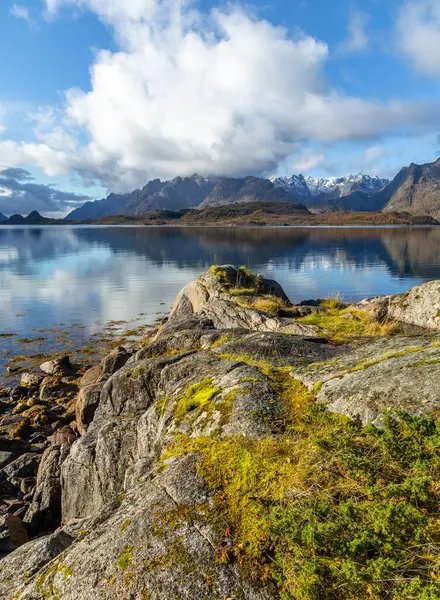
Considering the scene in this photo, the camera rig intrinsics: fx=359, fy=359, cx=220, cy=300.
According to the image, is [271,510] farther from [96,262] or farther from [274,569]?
[96,262]

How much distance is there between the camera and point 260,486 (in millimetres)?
4648

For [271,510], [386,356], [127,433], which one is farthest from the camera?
[127,433]

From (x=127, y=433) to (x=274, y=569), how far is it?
20.6ft

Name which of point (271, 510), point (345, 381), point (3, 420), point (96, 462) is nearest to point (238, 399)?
point (345, 381)

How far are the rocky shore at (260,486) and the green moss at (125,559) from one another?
0.06 feet

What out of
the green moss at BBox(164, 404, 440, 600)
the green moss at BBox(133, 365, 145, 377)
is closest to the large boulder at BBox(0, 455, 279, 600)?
the green moss at BBox(164, 404, 440, 600)

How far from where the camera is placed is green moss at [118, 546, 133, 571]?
4.12 m

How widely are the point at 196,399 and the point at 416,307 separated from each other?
14.0 m

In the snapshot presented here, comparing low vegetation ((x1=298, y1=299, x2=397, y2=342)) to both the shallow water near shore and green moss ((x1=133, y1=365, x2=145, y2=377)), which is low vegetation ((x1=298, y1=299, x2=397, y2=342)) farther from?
the shallow water near shore

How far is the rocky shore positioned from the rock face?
8.35 m

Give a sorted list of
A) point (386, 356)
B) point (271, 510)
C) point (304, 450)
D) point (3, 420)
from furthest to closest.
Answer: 1. point (3, 420)
2. point (386, 356)
3. point (304, 450)
4. point (271, 510)

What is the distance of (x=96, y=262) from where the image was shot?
8456 cm

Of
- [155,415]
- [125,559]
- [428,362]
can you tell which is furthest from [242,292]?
[125,559]

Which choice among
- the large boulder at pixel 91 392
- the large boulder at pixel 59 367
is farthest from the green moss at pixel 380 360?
the large boulder at pixel 59 367
